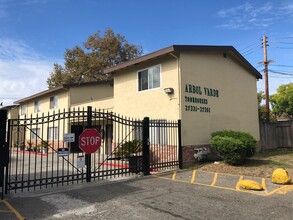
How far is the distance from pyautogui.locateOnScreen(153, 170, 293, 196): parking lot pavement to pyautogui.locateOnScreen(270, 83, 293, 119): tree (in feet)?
102

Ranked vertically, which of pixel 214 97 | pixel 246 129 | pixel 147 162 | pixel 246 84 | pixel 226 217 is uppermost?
pixel 246 84

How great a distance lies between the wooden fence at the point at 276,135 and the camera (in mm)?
17203

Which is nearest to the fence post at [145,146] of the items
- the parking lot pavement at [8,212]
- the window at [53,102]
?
the parking lot pavement at [8,212]

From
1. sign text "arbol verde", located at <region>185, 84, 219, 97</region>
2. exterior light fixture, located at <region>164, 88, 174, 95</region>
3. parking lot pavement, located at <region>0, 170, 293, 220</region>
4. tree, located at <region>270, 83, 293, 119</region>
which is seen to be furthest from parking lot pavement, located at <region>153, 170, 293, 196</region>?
tree, located at <region>270, 83, 293, 119</region>

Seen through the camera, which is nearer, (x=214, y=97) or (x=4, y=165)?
(x=4, y=165)

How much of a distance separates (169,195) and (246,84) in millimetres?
11638

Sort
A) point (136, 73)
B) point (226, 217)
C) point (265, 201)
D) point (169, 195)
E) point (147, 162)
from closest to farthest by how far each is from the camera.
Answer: point (226, 217) < point (265, 201) < point (169, 195) < point (147, 162) < point (136, 73)

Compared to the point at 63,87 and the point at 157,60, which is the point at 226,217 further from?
the point at 63,87

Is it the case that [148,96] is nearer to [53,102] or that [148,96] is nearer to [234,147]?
[234,147]

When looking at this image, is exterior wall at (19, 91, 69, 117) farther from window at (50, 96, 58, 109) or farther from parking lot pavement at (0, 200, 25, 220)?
parking lot pavement at (0, 200, 25, 220)

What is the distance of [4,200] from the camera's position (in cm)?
636

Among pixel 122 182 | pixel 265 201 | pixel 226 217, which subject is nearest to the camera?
pixel 226 217

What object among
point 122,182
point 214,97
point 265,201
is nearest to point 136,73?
point 214,97

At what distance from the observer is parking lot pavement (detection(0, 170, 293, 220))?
5344 millimetres
